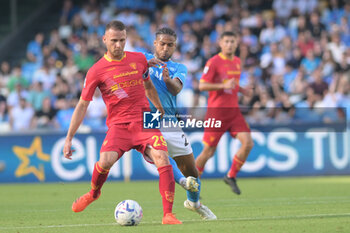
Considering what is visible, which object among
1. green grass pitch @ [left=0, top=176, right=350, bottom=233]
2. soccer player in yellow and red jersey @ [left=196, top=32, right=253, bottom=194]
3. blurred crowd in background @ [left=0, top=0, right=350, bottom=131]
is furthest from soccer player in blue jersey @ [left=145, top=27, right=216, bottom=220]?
blurred crowd in background @ [left=0, top=0, right=350, bottom=131]

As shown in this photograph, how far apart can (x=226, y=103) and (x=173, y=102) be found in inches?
143

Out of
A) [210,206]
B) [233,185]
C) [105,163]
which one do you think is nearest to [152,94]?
[105,163]

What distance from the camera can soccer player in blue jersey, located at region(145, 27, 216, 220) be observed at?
26.7 feet

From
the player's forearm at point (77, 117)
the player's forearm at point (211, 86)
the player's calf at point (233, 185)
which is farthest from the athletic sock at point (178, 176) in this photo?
the player's calf at point (233, 185)

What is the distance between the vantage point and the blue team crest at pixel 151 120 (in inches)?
310

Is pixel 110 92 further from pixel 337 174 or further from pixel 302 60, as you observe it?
pixel 302 60

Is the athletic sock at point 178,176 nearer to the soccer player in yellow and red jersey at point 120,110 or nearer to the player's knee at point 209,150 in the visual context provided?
the soccer player in yellow and red jersey at point 120,110

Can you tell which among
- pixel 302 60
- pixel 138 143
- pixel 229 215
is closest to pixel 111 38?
pixel 138 143

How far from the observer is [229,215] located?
8469 millimetres

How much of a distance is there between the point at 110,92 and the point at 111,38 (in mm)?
603

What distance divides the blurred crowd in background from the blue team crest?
8622 mm

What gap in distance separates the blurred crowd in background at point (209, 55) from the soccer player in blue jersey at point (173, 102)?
8.42 meters

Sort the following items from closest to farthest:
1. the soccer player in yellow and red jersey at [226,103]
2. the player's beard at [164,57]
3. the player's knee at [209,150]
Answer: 1. the player's beard at [164,57]
2. the player's knee at [209,150]
3. the soccer player in yellow and red jersey at [226,103]

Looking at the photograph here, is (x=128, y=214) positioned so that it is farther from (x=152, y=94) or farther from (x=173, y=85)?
(x=173, y=85)
